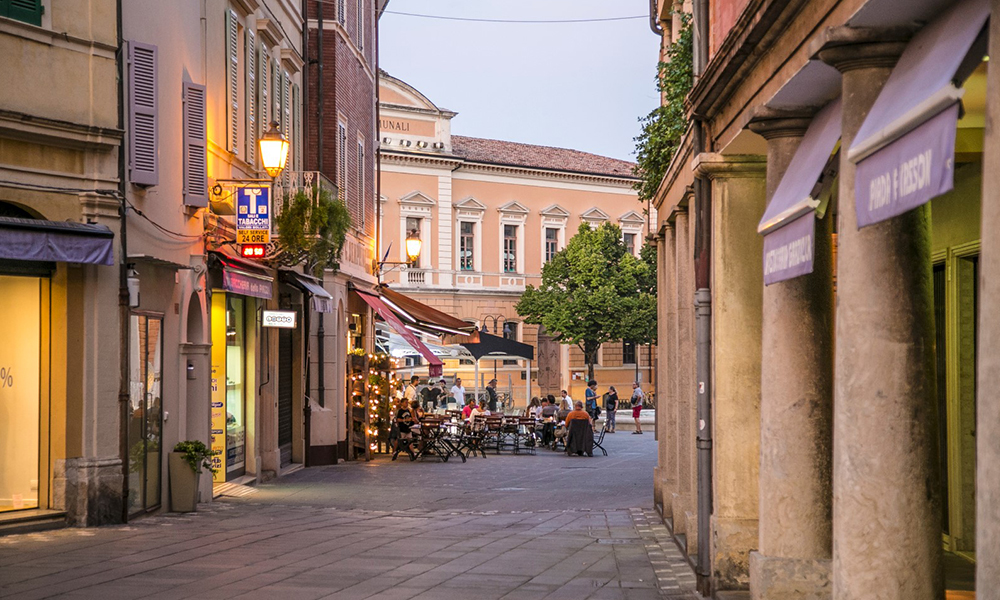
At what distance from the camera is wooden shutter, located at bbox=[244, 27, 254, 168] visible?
1906 cm

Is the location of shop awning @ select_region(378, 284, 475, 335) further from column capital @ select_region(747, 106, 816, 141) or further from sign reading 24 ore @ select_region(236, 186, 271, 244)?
column capital @ select_region(747, 106, 816, 141)

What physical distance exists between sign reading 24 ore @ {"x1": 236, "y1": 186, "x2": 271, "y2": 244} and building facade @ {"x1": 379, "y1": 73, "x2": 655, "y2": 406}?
113 ft

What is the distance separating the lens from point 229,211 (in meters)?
16.7

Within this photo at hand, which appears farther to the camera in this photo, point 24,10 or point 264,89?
point 264,89

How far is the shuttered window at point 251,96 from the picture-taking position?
1906cm

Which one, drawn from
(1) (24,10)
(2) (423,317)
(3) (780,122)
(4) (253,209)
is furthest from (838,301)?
(2) (423,317)

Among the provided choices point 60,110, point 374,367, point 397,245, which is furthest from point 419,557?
point 397,245

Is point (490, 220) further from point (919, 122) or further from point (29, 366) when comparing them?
point (919, 122)

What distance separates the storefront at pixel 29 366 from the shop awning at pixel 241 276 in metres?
3.52

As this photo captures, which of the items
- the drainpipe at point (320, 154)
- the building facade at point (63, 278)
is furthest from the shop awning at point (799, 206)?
the drainpipe at point (320, 154)

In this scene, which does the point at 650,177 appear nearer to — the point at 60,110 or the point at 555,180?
the point at 60,110

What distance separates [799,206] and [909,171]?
1974 millimetres

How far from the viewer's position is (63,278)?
12.8 meters

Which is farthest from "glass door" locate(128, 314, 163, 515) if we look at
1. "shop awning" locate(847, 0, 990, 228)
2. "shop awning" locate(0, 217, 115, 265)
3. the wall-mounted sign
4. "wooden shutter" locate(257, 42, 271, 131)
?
"shop awning" locate(847, 0, 990, 228)
